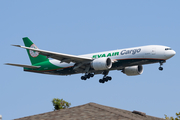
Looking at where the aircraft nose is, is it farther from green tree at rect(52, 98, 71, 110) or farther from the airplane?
green tree at rect(52, 98, 71, 110)

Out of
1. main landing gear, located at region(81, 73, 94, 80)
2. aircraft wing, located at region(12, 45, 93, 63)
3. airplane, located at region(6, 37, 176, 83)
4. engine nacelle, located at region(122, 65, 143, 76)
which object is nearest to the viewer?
airplane, located at region(6, 37, 176, 83)

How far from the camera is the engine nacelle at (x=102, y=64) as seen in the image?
44875 millimetres

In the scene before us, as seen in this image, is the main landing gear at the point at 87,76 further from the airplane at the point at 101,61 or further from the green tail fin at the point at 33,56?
the green tail fin at the point at 33,56

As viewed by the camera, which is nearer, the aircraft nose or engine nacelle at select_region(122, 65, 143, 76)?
the aircraft nose

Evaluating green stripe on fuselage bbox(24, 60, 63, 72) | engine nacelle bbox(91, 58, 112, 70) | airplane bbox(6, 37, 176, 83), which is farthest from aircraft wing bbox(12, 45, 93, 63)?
green stripe on fuselage bbox(24, 60, 63, 72)

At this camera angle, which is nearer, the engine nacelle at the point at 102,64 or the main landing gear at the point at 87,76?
the engine nacelle at the point at 102,64

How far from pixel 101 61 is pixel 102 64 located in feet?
1.74

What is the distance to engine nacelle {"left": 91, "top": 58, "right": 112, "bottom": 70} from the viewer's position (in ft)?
147

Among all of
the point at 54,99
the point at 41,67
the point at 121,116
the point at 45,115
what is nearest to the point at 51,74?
the point at 41,67

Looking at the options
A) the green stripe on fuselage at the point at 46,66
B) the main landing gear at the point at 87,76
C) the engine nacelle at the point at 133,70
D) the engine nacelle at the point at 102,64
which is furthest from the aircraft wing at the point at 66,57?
the engine nacelle at the point at 133,70

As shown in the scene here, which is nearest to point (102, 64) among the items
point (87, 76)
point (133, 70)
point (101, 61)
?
point (101, 61)

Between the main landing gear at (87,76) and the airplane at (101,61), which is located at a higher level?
the airplane at (101,61)

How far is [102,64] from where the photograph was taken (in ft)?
147

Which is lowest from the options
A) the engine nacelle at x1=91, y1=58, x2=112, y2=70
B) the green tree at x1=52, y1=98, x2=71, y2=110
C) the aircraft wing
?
the green tree at x1=52, y1=98, x2=71, y2=110
